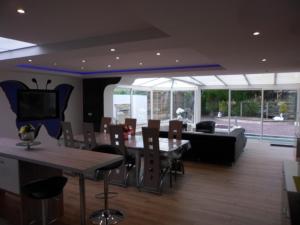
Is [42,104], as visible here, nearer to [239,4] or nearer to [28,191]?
[28,191]

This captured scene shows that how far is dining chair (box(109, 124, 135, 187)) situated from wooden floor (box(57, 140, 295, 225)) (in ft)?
0.65

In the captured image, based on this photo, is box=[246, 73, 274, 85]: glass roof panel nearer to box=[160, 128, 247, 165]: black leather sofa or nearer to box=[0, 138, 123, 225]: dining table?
box=[160, 128, 247, 165]: black leather sofa

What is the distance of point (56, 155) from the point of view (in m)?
2.68

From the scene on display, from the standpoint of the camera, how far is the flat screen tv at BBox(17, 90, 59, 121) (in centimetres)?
618

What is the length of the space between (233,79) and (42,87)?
7033mm

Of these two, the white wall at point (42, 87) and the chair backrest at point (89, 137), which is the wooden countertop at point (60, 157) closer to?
the chair backrest at point (89, 137)

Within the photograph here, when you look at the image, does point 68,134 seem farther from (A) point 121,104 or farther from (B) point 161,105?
(B) point 161,105

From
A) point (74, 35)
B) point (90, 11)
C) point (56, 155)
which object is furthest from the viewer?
point (74, 35)

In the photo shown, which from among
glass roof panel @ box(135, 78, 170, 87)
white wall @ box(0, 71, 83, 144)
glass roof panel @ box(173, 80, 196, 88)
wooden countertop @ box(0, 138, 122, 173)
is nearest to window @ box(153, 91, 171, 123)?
glass roof panel @ box(173, 80, 196, 88)

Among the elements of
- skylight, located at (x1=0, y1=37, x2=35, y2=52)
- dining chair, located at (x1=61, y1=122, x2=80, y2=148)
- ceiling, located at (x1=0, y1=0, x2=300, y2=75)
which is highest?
skylight, located at (x1=0, y1=37, x2=35, y2=52)

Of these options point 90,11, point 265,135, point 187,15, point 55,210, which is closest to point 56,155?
point 55,210

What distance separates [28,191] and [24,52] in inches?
112

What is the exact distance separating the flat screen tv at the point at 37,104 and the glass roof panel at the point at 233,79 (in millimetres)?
6142

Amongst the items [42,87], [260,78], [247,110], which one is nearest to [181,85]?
→ [247,110]
